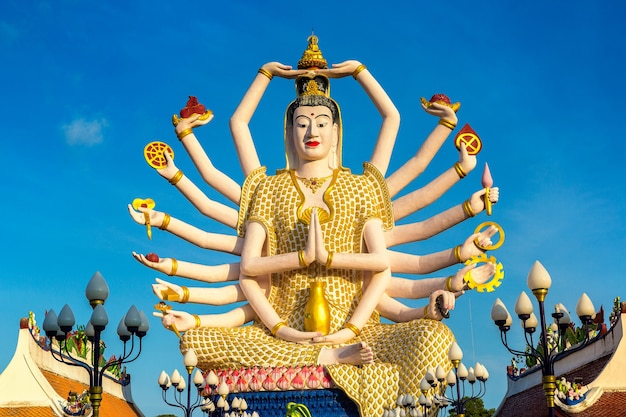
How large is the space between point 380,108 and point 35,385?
828 centimetres

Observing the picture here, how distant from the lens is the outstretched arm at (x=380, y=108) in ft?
56.0

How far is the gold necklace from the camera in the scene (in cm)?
1648

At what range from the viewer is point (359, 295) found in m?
15.9

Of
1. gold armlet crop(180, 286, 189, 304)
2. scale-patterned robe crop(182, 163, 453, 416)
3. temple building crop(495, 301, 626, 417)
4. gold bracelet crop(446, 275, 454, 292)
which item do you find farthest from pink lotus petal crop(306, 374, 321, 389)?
temple building crop(495, 301, 626, 417)

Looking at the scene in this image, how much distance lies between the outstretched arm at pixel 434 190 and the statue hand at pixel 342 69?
2.81 meters

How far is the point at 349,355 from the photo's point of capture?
13914mm

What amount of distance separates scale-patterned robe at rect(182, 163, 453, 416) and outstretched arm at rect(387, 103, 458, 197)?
1.21ft

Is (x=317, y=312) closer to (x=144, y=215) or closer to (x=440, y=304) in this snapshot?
(x=440, y=304)

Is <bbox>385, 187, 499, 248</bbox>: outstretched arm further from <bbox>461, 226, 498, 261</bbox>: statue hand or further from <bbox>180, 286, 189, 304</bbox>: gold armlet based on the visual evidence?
<bbox>180, 286, 189, 304</bbox>: gold armlet

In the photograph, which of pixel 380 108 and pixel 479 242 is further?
pixel 380 108

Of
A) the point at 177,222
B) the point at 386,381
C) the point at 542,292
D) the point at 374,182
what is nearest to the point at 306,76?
the point at 374,182

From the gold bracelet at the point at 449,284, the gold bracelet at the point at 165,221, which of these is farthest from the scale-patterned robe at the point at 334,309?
the gold bracelet at the point at 165,221

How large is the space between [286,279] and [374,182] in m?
2.58

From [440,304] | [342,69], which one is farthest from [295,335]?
[342,69]
